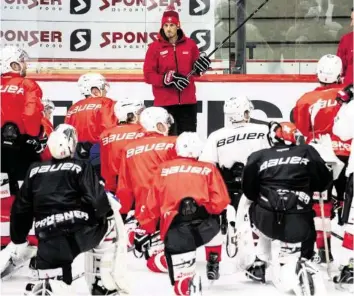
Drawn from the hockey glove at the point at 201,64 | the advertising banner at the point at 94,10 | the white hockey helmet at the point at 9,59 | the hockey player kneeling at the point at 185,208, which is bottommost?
the hockey player kneeling at the point at 185,208

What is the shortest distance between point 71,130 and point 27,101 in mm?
1400

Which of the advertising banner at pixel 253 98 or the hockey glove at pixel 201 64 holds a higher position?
the hockey glove at pixel 201 64

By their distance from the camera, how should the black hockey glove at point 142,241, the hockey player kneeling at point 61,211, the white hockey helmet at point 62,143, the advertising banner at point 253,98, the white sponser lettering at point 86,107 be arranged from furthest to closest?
the advertising banner at point 253,98
the white sponser lettering at point 86,107
the black hockey glove at point 142,241
the white hockey helmet at point 62,143
the hockey player kneeling at point 61,211

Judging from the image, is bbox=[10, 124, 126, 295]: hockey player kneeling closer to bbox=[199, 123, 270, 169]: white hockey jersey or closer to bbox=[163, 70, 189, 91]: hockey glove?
bbox=[199, 123, 270, 169]: white hockey jersey

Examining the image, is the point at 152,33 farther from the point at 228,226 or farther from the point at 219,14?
the point at 228,226

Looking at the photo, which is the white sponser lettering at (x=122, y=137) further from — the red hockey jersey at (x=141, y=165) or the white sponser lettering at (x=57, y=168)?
the white sponser lettering at (x=57, y=168)

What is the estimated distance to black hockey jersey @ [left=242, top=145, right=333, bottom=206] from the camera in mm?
6059

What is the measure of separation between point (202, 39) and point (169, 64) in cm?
73

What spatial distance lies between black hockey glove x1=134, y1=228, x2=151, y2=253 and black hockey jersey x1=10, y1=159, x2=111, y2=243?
133 centimetres

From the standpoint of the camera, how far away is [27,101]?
7074 mm

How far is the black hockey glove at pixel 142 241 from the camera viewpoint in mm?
6926

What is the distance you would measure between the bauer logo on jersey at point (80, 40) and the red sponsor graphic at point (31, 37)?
0.11m

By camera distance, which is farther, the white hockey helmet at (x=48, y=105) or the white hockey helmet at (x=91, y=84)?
the white hockey helmet at (x=48, y=105)

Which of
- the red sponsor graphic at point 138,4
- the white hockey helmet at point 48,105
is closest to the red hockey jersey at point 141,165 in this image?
the white hockey helmet at point 48,105
